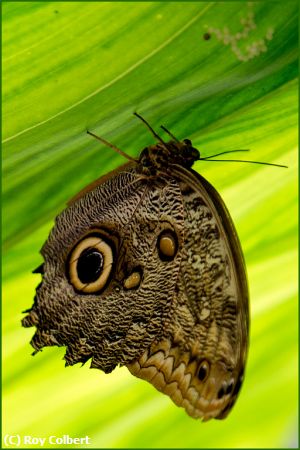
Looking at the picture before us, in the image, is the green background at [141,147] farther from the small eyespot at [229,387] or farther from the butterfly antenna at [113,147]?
the small eyespot at [229,387]

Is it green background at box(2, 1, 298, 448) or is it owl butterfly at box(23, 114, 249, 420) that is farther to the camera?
owl butterfly at box(23, 114, 249, 420)

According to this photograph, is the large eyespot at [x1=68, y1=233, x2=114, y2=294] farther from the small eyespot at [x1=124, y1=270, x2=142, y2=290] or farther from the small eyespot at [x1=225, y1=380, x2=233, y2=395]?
the small eyespot at [x1=225, y1=380, x2=233, y2=395]

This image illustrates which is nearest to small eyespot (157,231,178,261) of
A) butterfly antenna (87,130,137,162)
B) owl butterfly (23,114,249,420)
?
owl butterfly (23,114,249,420)

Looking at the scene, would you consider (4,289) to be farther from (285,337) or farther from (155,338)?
(285,337)

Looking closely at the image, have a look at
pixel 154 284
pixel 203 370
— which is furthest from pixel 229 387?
pixel 154 284

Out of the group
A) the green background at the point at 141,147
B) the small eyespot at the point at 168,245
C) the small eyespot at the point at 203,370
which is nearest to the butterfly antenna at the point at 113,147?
the green background at the point at 141,147

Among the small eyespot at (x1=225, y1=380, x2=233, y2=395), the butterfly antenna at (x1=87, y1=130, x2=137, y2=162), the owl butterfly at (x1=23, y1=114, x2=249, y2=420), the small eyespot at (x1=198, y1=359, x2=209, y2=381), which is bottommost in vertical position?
the small eyespot at (x1=225, y1=380, x2=233, y2=395)

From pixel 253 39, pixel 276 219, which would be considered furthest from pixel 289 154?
pixel 253 39

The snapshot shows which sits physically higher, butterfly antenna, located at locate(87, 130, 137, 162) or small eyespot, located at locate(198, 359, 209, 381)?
butterfly antenna, located at locate(87, 130, 137, 162)
